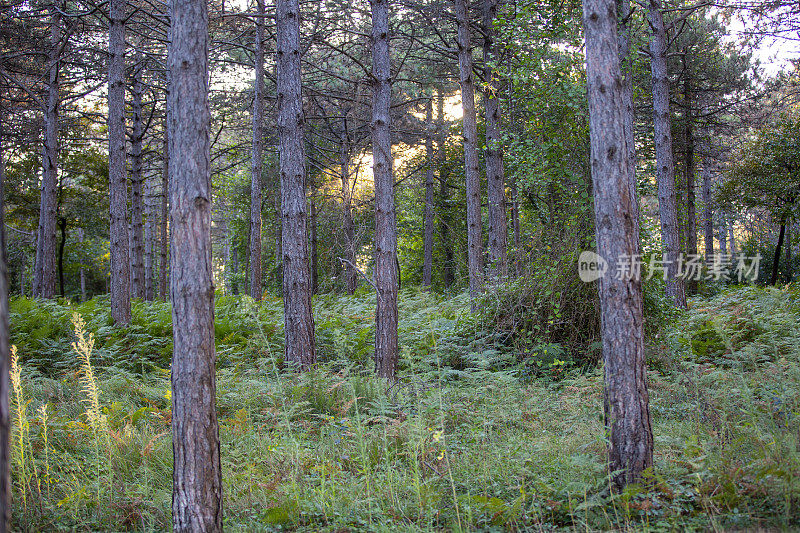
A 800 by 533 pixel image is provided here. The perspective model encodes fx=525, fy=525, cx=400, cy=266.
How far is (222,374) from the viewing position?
771 cm

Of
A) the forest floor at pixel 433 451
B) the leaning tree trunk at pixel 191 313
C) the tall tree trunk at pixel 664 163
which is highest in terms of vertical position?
the tall tree trunk at pixel 664 163

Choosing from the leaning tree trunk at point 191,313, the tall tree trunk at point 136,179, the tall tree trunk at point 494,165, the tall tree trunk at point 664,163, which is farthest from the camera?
the tall tree trunk at point 136,179

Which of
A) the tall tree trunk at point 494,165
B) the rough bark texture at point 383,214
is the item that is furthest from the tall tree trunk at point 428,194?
the rough bark texture at point 383,214

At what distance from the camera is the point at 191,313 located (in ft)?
11.3

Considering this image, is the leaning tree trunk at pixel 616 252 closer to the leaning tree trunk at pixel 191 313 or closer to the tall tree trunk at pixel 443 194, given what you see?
the leaning tree trunk at pixel 191 313

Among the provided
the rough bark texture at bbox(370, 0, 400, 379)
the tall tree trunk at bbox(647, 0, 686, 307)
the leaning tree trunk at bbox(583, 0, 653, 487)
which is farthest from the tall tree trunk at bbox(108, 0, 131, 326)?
the tall tree trunk at bbox(647, 0, 686, 307)

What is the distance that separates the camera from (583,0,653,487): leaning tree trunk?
3752mm

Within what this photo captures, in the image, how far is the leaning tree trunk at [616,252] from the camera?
3.75 m

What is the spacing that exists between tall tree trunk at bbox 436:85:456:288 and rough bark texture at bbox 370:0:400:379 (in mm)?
11252

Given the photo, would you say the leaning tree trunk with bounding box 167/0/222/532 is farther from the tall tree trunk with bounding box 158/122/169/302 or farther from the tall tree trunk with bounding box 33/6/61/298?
the tall tree trunk with bounding box 33/6/61/298

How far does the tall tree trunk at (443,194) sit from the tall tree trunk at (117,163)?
10.8m

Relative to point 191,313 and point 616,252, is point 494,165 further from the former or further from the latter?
point 191,313

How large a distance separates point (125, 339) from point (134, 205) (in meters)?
7.36

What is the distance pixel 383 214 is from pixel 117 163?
5990 mm
